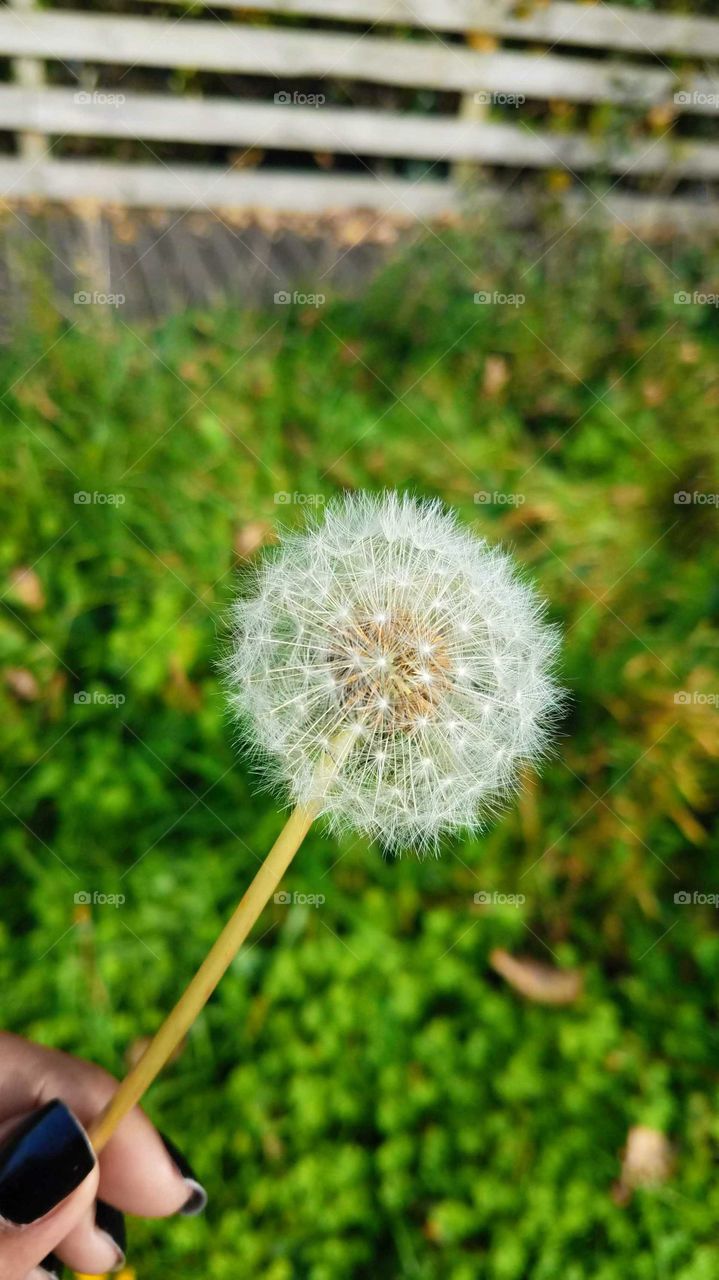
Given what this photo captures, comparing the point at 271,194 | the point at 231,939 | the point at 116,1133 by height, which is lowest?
the point at 116,1133

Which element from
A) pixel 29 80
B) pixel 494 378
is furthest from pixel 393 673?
pixel 29 80

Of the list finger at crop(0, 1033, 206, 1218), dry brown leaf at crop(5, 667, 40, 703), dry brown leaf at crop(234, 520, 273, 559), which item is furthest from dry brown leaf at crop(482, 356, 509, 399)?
finger at crop(0, 1033, 206, 1218)

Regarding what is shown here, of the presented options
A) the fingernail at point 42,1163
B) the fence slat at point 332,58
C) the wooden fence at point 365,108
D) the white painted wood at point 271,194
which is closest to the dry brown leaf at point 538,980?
the fingernail at point 42,1163

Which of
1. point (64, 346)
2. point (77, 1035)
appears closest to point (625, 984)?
point (77, 1035)

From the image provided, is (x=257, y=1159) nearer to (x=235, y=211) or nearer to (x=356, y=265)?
(x=356, y=265)

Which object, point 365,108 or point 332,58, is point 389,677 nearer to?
point 332,58

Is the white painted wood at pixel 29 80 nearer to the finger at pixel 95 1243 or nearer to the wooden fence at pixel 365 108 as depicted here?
the wooden fence at pixel 365 108
